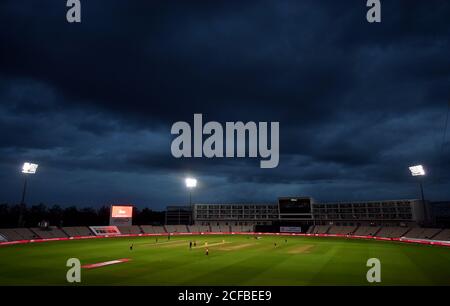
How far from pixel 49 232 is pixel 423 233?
99158mm

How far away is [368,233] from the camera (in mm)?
87375

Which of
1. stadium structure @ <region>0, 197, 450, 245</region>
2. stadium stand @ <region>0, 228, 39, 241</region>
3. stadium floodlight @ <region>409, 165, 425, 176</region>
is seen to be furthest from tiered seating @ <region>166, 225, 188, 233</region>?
stadium floodlight @ <region>409, 165, 425, 176</region>

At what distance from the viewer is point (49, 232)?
7706 centimetres

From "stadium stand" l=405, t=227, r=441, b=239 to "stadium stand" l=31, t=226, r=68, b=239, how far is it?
9416cm

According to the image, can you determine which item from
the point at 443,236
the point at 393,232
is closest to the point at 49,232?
the point at 393,232

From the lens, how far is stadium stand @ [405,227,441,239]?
68.6 meters

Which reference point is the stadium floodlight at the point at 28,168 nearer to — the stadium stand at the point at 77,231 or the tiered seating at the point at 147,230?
the stadium stand at the point at 77,231

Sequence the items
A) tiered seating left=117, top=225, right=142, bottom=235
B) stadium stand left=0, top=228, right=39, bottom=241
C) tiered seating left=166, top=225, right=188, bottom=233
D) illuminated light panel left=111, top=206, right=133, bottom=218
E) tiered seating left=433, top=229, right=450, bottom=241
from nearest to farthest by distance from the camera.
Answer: tiered seating left=433, top=229, right=450, bottom=241 → stadium stand left=0, top=228, right=39, bottom=241 → tiered seating left=117, top=225, right=142, bottom=235 → illuminated light panel left=111, top=206, right=133, bottom=218 → tiered seating left=166, top=225, right=188, bottom=233

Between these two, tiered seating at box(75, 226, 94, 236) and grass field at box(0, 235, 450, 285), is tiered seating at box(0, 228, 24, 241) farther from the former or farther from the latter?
grass field at box(0, 235, 450, 285)

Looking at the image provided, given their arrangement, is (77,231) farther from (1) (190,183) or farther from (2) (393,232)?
(2) (393,232)

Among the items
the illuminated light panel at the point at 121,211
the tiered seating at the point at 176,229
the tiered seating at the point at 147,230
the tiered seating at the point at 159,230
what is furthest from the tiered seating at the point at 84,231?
the tiered seating at the point at 176,229
